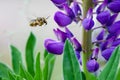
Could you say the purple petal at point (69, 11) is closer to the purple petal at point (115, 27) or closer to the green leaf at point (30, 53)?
the purple petal at point (115, 27)

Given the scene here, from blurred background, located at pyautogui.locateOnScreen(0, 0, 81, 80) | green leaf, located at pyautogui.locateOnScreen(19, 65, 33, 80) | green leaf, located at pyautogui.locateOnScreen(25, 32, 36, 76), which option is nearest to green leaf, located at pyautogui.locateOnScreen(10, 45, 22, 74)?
green leaf, located at pyautogui.locateOnScreen(25, 32, 36, 76)

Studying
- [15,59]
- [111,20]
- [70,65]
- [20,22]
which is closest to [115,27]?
[111,20]

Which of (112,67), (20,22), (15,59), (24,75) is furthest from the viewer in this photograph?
(20,22)

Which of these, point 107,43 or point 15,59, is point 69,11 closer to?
point 107,43

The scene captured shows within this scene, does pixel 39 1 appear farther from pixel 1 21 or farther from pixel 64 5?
pixel 64 5

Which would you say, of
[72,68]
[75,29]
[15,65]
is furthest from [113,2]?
[75,29]

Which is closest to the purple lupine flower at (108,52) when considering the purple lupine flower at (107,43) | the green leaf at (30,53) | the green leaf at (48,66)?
the purple lupine flower at (107,43)

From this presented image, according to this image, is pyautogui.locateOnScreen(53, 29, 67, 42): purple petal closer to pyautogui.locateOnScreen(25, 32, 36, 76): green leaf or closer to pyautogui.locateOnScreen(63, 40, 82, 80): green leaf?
pyautogui.locateOnScreen(63, 40, 82, 80): green leaf
